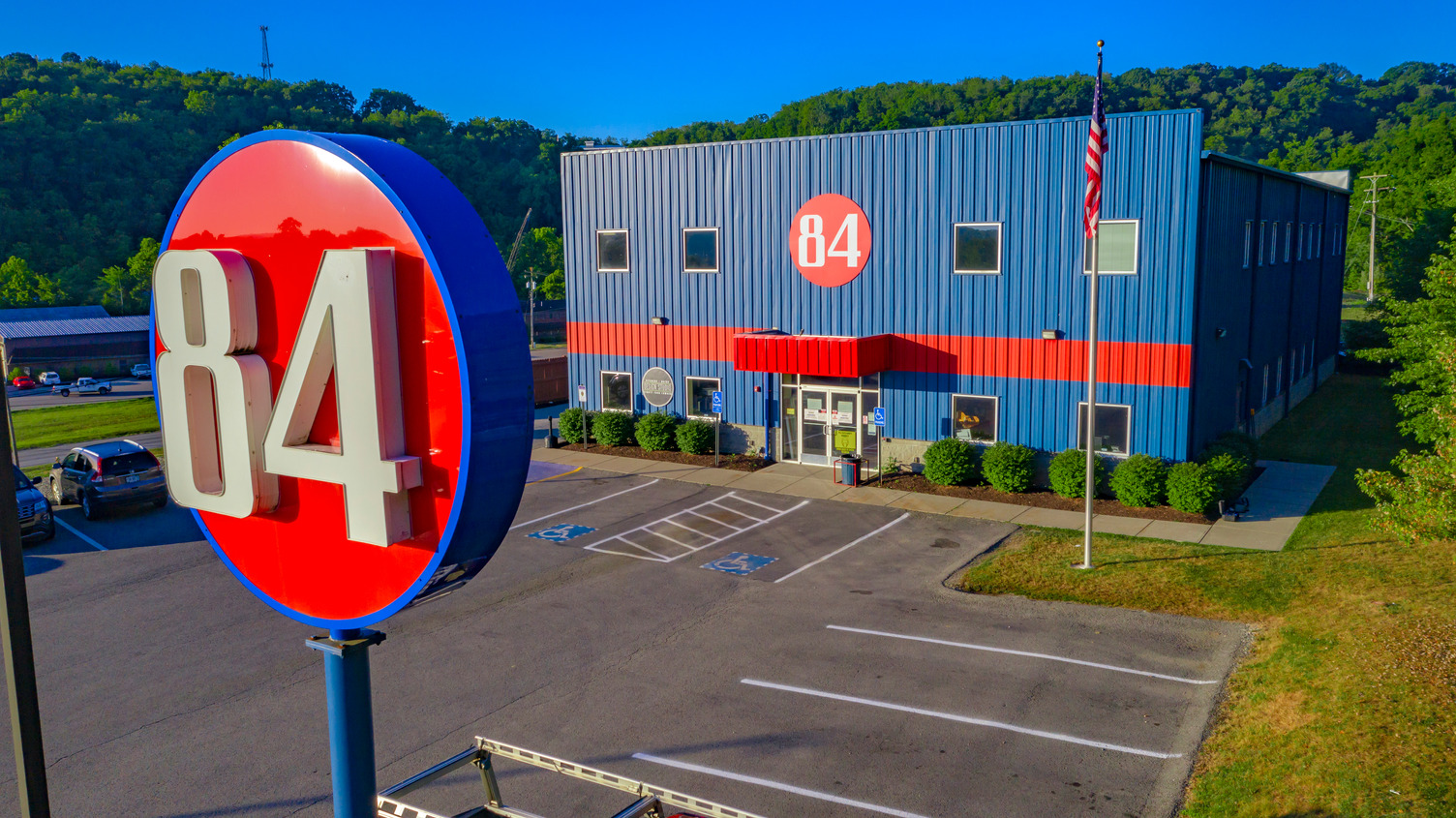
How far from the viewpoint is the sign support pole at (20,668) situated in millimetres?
4914

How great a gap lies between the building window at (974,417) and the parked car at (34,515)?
2237cm

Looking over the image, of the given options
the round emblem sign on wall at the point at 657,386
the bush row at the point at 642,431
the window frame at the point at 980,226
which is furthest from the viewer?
the round emblem sign on wall at the point at 657,386

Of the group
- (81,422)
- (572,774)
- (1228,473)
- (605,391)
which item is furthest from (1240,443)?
(81,422)

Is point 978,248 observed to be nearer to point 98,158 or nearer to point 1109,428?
point 1109,428

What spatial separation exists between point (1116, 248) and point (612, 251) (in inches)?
635

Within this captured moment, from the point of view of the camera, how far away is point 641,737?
13.0 meters

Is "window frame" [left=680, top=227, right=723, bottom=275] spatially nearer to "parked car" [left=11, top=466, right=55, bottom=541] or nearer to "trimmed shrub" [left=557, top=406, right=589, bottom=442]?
"trimmed shrub" [left=557, top=406, right=589, bottom=442]

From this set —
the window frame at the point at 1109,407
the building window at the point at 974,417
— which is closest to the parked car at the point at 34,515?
the building window at the point at 974,417

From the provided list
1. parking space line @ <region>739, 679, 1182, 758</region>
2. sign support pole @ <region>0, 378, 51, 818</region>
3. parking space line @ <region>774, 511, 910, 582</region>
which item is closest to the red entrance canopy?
parking space line @ <region>774, 511, 910, 582</region>

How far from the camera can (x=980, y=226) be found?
1054 inches

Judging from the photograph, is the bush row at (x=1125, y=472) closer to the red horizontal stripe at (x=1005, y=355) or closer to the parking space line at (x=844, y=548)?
the red horizontal stripe at (x=1005, y=355)

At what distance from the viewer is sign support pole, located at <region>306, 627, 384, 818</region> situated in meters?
5.73

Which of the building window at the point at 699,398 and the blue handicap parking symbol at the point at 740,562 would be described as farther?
the building window at the point at 699,398

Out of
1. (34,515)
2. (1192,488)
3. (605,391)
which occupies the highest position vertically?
(605,391)
